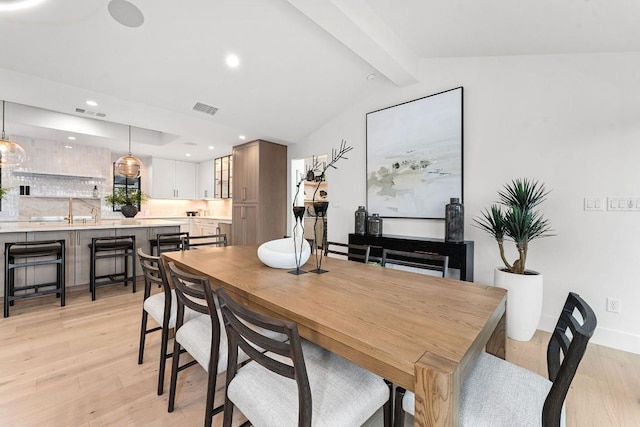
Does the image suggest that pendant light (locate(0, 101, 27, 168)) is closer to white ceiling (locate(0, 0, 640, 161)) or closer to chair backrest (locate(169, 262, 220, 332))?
white ceiling (locate(0, 0, 640, 161))

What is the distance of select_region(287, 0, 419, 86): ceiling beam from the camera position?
7.14 feet

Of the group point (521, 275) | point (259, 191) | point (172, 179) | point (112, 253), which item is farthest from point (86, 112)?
point (521, 275)

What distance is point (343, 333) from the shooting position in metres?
0.96

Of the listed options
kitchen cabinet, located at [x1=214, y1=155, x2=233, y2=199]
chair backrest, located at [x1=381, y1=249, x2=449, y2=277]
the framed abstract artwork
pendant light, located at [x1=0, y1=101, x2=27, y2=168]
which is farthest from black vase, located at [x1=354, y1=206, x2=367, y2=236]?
pendant light, located at [x1=0, y1=101, x2=27, y2=168]

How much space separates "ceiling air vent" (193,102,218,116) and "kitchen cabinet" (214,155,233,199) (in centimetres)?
275

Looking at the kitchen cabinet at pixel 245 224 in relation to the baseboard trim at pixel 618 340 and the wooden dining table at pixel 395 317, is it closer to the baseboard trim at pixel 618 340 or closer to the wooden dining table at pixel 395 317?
the wooden dining table at pixel 395 317

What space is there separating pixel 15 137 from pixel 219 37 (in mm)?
5226

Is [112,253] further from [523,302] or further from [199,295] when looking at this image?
[523,302]

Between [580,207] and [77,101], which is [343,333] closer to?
[580,207]

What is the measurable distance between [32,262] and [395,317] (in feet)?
13.6

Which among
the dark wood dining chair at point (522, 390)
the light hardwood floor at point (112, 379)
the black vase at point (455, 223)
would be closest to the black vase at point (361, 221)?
the black vase at point (455, 223)

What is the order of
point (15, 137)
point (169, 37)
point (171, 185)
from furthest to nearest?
point (171, 185)
point (15, 137)
point (169, 37)

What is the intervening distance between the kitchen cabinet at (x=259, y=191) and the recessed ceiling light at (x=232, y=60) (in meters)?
1.99

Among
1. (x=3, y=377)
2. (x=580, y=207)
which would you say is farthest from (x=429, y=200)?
(x=3, y=377)
